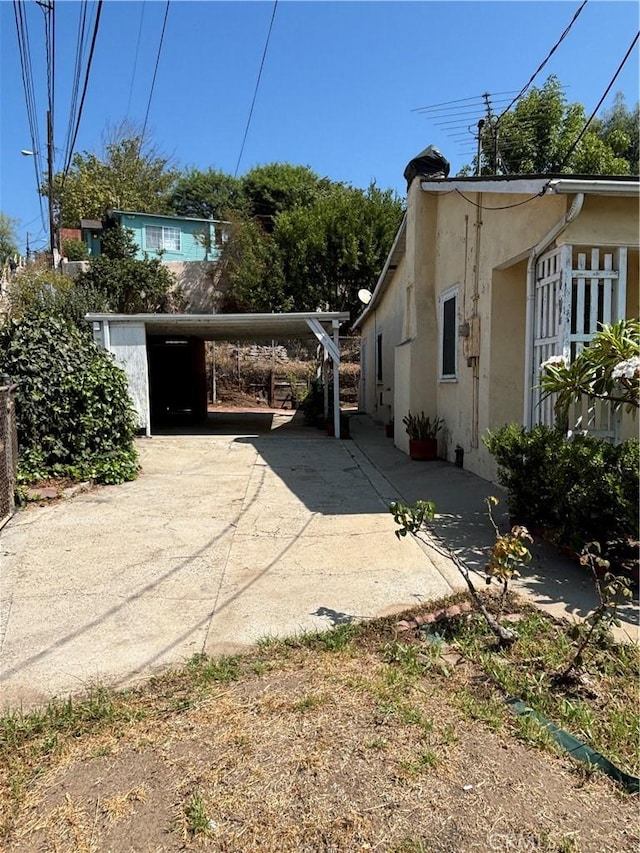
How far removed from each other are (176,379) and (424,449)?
11200mm

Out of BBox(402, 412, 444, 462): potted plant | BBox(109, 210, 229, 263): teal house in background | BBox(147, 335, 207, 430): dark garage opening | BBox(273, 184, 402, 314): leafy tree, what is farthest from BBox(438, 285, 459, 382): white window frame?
BBox(109, 210, 229, 263): teal house in background

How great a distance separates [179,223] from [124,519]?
27.0 m

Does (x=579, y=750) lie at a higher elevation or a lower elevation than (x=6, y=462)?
lower

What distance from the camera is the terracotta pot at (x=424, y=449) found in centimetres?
883

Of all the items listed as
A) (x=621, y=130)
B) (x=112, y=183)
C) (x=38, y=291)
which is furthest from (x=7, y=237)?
(x=621, y=130)

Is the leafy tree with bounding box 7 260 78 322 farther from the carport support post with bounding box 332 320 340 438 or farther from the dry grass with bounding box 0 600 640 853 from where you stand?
the dry grass with bounding box 0 600 640 853

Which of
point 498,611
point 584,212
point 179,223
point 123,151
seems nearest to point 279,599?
point 498,611

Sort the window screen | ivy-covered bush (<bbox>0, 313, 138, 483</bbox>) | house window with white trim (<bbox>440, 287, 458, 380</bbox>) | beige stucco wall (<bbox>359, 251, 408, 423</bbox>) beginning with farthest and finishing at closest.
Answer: beige stucco wall (<bbox>359, 251, 408, 423</bbox>) < the window screen < house window with white trim (<bbox>440, 287, 458, 380</bbox>) < ivy-covered bush (<bbox>0, 313, 138, 483</bbox>)

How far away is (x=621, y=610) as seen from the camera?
11.2 feet

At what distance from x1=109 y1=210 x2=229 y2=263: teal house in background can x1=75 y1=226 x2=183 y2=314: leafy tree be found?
3152 millimetres

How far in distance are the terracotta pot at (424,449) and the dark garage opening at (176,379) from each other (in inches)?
379

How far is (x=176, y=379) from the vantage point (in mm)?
17875

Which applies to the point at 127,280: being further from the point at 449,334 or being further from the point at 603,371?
the point at 603,371

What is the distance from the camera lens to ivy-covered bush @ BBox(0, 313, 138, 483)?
22.6 ft
